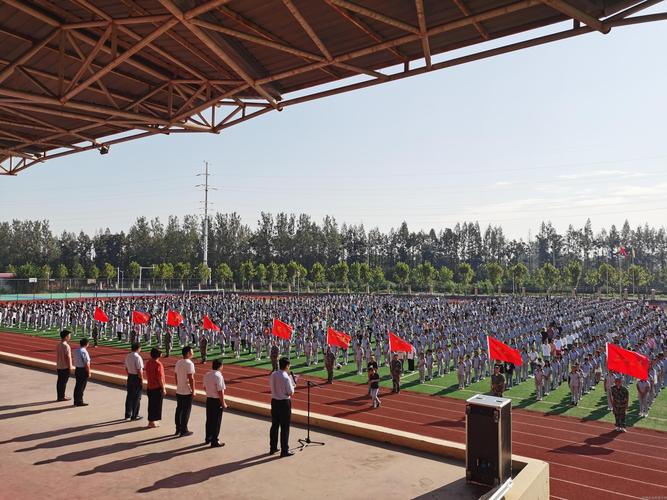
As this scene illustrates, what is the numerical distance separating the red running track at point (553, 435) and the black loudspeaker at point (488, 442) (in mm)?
2852

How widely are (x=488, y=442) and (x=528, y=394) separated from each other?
34.5ft

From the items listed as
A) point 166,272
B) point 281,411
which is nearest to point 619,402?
point 281,411

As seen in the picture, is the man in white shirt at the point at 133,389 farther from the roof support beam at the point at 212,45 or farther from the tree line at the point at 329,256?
the tree line at the point at 329,256

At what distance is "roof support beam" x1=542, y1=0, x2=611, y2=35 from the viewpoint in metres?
5.88

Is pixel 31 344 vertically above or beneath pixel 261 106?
beneath

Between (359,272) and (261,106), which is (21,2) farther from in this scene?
(359,272)

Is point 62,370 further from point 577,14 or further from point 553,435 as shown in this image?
point 553,435

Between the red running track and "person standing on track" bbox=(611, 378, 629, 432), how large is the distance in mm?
246

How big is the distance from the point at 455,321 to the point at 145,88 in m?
21.9

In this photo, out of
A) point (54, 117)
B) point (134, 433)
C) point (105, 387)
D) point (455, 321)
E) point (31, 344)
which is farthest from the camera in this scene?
point (455, 321)

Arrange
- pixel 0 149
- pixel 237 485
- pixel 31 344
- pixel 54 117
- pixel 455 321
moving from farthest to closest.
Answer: pixel 455 321, pixel 31 344, pixel 0 149, pixel 54 117, pixel 237 485

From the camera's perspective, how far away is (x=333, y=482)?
17.8 feet

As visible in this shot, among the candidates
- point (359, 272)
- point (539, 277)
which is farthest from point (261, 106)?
point (539, 277)

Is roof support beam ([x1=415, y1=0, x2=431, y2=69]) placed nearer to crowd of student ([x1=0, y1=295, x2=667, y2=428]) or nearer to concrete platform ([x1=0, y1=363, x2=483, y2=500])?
concrete platform ([x1=0, y1=363, x2=483, y2=500])
